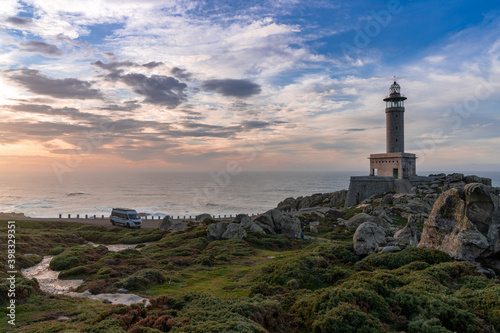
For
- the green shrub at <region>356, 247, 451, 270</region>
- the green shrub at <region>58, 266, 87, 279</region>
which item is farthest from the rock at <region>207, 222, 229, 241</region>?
the green shrub at <region>356, 247, 451, 270</region>

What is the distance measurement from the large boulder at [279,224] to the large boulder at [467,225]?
13.8 metres

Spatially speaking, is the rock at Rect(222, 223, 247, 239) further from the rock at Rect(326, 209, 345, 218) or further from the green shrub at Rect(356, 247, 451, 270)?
the rock at Rect(326, 209, 345, 218)

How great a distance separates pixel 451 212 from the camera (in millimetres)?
16750

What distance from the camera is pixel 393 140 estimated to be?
6178cm

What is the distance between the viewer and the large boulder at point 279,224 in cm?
3025

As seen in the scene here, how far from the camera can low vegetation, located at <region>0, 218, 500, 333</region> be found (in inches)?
349

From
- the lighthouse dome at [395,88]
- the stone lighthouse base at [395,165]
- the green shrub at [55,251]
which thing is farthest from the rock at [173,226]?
the lighthouse dome at [395,88]

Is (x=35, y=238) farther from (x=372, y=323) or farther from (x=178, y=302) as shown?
(x=372, y=323)

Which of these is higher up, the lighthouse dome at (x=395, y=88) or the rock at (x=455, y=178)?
the lighthouse dome at (x=395, y=88)

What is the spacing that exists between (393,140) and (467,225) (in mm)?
50516

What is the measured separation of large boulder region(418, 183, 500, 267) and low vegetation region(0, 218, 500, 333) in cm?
114

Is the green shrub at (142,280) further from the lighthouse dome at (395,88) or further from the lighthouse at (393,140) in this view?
the lighthouse dome at (395,88)

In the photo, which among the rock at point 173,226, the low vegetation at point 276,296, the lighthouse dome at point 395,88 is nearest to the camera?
the low vegetation at point 276,296

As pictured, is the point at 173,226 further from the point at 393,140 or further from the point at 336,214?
the point at 393,140
